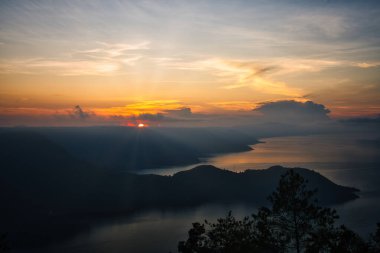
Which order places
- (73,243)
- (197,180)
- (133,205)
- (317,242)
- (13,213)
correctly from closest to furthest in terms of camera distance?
(317,242), (73,243), (13,213), (133,205), (197,180)

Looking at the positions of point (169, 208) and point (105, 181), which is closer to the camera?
point (169, 208)

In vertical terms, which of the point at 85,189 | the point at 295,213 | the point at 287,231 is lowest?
the point at 85,189

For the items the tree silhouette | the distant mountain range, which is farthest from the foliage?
the distant mountain range

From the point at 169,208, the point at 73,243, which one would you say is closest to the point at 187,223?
the point at 169,208

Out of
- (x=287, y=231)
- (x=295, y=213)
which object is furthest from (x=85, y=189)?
(x=295, y=213)

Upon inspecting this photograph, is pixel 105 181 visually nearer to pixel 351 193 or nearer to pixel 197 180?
pixel 197 180

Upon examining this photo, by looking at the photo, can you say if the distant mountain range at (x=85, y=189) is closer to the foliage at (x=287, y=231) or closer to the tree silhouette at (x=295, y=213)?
the foliage at (x=287, y=231)

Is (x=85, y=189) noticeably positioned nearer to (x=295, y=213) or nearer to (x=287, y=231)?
(x=287, y=231)

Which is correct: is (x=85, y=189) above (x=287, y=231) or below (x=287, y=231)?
below

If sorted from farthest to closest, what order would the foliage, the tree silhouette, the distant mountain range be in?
the distant mountain range, the tree silhouette, the foliage

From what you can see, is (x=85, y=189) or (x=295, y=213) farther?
(x=85, y=189)

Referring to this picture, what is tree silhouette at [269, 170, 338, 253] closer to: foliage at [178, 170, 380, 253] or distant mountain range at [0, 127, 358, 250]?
foliage at [178, 170, 380, 253]
